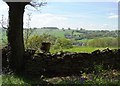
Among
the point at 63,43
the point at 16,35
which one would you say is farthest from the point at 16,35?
the point at 63,43

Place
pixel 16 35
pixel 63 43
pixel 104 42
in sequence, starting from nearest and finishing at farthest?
pixel 16 35 < pixel 104 42 < pixel 63 43

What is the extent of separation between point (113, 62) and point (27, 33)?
35.8 feet

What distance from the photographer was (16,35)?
14.3 m

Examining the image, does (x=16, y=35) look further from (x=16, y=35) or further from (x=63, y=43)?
(x=63, y=43)

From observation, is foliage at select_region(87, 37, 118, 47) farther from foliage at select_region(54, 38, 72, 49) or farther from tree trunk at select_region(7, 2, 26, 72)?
tree trunk at select_region(7, 2, 26, 72)

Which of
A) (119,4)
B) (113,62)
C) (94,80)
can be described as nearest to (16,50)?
(113,62)

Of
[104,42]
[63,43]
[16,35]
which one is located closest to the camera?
[16,35]

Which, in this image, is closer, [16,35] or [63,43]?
[16,35]

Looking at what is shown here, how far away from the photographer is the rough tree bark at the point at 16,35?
14.1 metres

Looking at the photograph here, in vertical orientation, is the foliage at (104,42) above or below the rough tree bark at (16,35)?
below

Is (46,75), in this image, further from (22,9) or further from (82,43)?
(82,43)

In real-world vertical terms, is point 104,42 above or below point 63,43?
above

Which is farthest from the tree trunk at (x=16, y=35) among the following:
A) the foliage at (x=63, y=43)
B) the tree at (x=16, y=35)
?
the foliage at (x=63, y=43)

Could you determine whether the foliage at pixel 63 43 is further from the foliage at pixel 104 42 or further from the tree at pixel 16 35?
the tree at pixel 16 35
